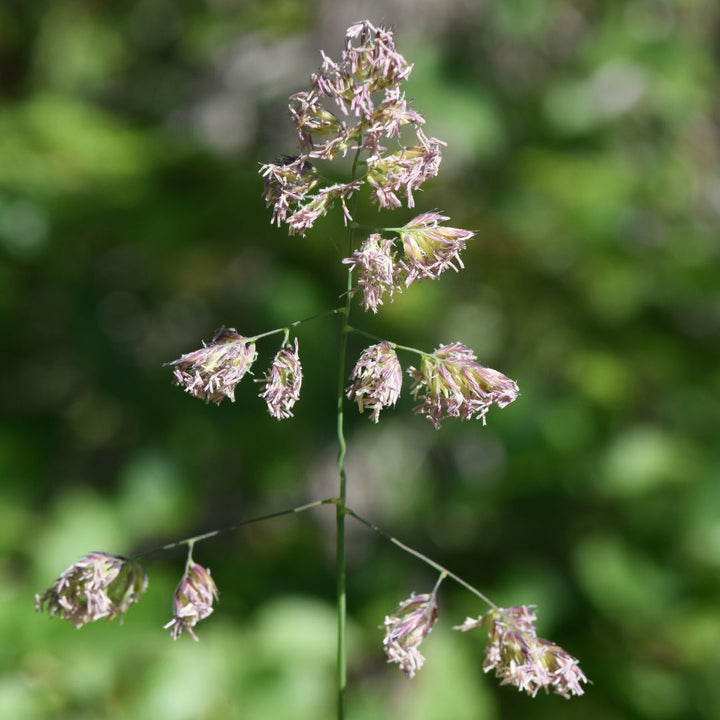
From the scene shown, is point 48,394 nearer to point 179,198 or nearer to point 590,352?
point 179,198

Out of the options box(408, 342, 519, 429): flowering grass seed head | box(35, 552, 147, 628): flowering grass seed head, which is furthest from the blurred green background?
box(408, 342, 519, 429): flowering grass seed head

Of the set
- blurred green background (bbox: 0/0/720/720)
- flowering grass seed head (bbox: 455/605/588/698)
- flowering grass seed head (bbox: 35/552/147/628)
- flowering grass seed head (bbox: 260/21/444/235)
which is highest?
flowering grass seed head (bbox: 260/21/444/235)

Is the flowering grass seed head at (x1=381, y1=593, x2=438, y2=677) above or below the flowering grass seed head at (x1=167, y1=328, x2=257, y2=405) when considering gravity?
below

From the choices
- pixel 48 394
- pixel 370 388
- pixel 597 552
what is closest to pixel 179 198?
pixel 48 394

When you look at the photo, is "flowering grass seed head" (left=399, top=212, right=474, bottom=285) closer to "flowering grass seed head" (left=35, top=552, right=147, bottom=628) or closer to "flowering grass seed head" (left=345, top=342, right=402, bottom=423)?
"flowering grass seed head" (left=345, top=342, right=402, bottom=423)

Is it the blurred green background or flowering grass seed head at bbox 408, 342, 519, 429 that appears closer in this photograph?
flowering grass seed head at bbox 408, 342, 519, 429

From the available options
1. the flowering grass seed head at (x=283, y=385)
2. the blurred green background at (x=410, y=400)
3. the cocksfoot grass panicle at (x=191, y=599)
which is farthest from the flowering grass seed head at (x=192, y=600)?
the blurred green background at (x=410, y=400)
